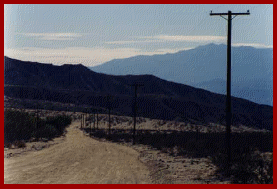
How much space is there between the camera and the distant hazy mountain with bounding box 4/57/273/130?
400ft

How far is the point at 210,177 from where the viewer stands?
18.2 m

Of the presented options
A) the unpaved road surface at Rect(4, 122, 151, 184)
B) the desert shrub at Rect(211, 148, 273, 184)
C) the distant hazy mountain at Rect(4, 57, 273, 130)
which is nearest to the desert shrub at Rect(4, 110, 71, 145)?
the unpaved road surface at Rect(4, 122, 151, 184)

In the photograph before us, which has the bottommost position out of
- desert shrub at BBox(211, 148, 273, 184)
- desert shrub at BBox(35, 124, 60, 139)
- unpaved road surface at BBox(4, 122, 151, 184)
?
desert shrub at BBox(35, 124, 60, 139)

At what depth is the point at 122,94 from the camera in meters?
161

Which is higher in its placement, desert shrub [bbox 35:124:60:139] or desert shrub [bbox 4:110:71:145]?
desert shrub [bbox 4:110:71:145]

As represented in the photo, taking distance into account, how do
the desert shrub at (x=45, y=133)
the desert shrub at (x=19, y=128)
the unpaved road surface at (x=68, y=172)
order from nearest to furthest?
the unpaved road surface at (x=68, y=172)
the desert shrub at (x=19, y=128)
the desert shrub at (x=45, y=133)

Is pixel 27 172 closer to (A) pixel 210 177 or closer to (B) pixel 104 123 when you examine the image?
(A) pixel 210 177

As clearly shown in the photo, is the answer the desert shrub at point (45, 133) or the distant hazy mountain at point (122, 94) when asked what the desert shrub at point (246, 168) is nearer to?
the desert shrub at point (45, 133)

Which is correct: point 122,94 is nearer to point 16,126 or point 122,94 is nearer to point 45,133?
point 45,133

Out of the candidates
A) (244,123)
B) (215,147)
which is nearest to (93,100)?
(244,123)

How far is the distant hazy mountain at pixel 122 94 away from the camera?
122 metres

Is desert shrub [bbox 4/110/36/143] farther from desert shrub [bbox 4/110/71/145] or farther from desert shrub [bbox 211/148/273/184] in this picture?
desert shrub [bbox 211/148/273/184]

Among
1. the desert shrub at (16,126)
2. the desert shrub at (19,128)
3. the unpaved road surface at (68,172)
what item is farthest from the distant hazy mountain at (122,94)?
the unpaved road surface at (68,172)

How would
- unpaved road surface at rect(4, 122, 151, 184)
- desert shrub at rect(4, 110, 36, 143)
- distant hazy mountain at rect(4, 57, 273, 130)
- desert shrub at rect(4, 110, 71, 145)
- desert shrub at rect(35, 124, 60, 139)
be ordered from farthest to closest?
1. distant hazy mountain at rect(4, 57, 273, 130)
2. desert shrub at rect(35, 124, 60, 139)
3. desert shrub at rect(4, 110, 71, 145)
4. desert shrub at rect(4, 110, 36, 143)
5. unpaved road surface at rect(4, 122, 151, 184)
